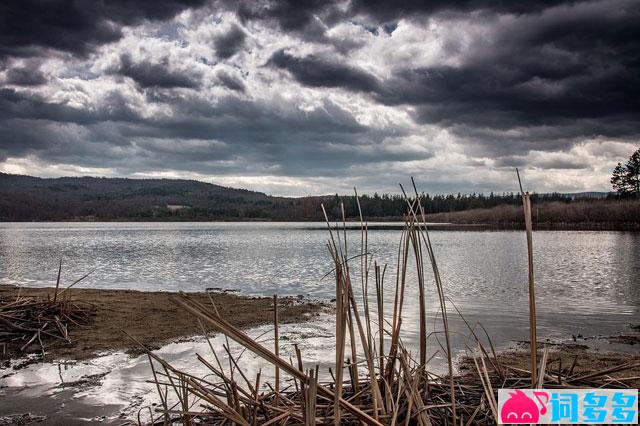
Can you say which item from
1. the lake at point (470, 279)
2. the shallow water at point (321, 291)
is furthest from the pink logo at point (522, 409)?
the lake at point (470, 279)

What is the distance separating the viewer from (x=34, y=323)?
9805mm

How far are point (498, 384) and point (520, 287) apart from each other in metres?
18.6

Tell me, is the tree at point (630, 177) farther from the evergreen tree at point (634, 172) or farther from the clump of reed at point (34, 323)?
the clump of reed at point (34, 323)

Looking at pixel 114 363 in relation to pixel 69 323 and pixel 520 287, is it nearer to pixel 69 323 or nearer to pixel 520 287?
pixel 69 323

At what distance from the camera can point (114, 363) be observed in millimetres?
Answer: 8258

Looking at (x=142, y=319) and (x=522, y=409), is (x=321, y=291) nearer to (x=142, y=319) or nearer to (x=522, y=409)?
(x=142, y=319)

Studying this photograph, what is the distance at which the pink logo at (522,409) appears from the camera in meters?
2.25

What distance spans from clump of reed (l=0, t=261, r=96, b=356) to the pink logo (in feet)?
27.3

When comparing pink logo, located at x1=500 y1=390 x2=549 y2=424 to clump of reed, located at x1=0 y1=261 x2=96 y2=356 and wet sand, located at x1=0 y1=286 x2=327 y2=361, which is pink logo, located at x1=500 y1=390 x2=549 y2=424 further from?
clump of reed, located at x1=0 y1=261 x2=96 y2=356

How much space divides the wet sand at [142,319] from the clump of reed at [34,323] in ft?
0.41

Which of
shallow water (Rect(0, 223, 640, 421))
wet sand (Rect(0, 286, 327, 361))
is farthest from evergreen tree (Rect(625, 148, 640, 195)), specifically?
wet sand (Rect(0, 286, 327, 361))

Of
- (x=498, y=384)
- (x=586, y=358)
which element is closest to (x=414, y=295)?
(x=586, y=358)

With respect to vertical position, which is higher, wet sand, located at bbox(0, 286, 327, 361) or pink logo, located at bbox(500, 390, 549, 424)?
pink logo, located at bbox(500, 390, 549, 424)

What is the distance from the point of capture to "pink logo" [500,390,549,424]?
2.25 m
